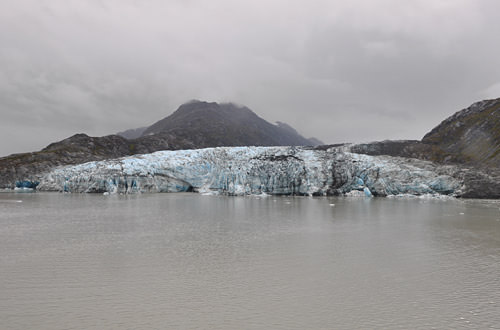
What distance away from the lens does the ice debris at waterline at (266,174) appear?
131 feet

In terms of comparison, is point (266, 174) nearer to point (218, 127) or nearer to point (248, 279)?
point (248, 279)

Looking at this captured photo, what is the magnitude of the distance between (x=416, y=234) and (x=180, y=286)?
10508 mm

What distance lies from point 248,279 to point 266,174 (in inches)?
1358

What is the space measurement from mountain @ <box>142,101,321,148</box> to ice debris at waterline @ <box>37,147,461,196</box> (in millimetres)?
72605

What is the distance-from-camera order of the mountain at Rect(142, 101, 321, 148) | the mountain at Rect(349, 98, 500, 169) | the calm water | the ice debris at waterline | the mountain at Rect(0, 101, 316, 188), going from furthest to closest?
1. the mountain at Rect(142, 101, 321, 148)
2. the mountain at Rect(0, 101, 316, 188)
3. the mountain at Rect(349, 98, 500, 169)
4. the ice debris at waterline
5. the calm water

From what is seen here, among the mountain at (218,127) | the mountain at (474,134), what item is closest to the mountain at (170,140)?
the mountain at (218,127)

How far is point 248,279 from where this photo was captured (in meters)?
7.63

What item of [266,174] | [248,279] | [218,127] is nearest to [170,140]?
[218,127]

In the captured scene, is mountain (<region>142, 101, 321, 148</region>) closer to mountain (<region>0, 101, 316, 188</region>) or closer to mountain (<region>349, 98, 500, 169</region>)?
mountain (<region>0, 101, 316, 188</region>)

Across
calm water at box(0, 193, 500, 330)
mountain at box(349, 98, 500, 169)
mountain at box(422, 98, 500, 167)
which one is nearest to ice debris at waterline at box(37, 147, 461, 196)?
mountain at box(349, 98, 500, 169)

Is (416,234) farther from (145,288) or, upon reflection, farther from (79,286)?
(79,286)

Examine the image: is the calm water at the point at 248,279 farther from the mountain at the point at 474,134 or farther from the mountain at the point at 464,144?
the mountain at the point at 474,134

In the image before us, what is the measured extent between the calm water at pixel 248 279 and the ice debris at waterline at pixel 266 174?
26.5 m

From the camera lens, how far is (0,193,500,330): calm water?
5.56 m
